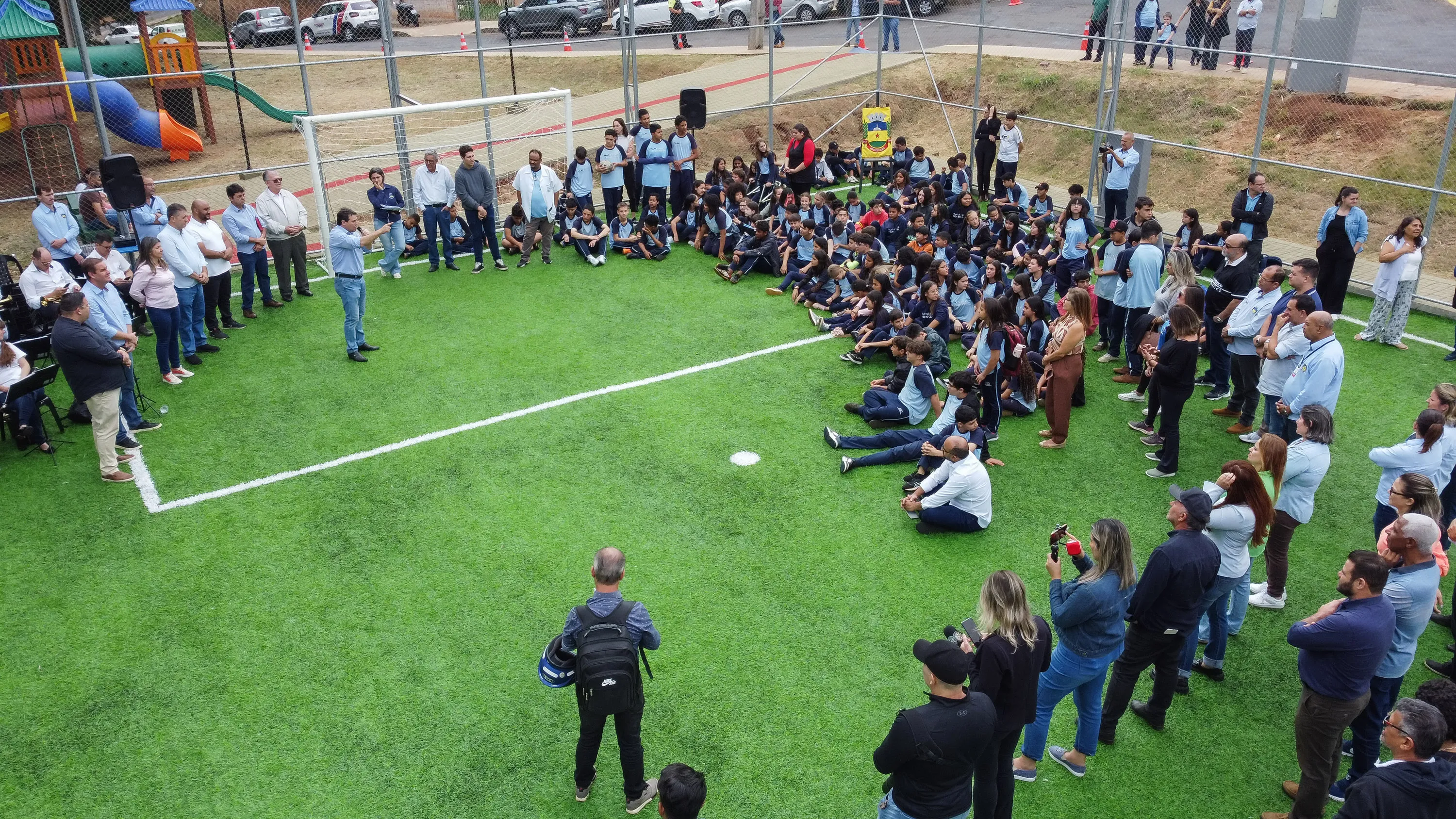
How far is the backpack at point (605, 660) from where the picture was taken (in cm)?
536

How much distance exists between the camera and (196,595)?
8148 millimetres

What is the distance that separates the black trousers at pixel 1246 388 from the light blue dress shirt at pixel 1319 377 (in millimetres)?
1283

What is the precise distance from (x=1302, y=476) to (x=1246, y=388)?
3548mm

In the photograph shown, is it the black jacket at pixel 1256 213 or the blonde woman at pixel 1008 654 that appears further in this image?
the black jacket at pixel 1256 213

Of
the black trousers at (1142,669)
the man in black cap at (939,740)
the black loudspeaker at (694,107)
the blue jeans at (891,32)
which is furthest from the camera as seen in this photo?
the blue jeans at (891,32)

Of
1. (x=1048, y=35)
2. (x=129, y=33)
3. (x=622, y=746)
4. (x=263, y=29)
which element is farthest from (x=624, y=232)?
(x=129, y=33)

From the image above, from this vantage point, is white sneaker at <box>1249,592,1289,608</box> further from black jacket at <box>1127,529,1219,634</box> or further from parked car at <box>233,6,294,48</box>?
parked car at <box>233,6,294,48</box>

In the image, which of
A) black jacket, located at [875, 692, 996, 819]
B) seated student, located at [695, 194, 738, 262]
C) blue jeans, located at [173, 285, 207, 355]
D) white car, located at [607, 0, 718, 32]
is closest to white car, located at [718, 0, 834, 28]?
white car, located at [607, 0, 718, 32]

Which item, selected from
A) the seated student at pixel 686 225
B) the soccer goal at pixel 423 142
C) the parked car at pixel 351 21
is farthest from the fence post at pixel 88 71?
the parked car at pixel 351 21

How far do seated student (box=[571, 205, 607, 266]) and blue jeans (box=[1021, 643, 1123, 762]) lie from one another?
11.4 m

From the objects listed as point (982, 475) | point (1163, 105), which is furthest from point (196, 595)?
point (1163, 105)

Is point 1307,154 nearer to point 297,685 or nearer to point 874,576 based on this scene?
point 874,576

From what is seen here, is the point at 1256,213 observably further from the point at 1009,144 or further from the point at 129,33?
the point at 129,33

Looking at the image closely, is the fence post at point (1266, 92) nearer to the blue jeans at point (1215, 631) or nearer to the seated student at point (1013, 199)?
the seated student at point (1013, 199)
